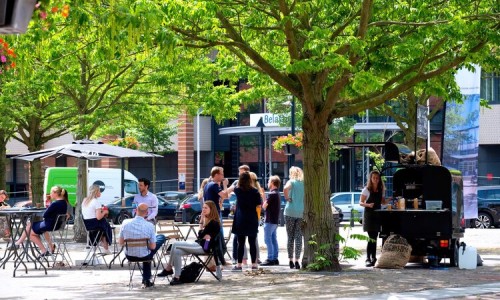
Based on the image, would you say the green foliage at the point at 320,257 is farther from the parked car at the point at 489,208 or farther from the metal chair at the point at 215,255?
the parked car at the point at 489,208

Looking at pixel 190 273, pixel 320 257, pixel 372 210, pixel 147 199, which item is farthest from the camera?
pixel 372 210

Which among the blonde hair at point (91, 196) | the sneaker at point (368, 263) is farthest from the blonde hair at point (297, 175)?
the blonde hair at point (91, 196)

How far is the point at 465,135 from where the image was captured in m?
20.8

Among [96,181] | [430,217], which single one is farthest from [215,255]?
[96,181]

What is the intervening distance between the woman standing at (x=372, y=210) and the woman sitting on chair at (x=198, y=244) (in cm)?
359

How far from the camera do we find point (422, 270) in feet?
55.3

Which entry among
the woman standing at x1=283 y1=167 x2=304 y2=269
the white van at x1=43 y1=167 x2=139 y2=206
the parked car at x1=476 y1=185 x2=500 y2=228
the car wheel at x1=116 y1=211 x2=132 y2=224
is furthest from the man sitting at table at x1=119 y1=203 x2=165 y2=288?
the white van at x1=43 y1=167 x2=139 y2=206

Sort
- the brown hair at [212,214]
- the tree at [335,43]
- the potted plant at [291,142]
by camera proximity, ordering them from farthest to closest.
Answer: the potted plant at [291,142] < the tree at [335,43] < the brown hair at [212,214]

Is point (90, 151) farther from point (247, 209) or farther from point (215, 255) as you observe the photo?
point (215, 255)

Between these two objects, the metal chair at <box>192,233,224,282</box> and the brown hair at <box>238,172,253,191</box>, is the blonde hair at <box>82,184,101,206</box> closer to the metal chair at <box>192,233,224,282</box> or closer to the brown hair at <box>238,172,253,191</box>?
the brown hair at <box>238,172,253,191</box>

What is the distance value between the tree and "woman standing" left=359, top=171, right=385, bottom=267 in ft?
4.48

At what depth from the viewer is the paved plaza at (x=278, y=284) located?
13.2 m

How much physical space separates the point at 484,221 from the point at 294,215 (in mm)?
19443

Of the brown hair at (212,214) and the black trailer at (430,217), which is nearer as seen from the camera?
the brown hair at (212,214)
